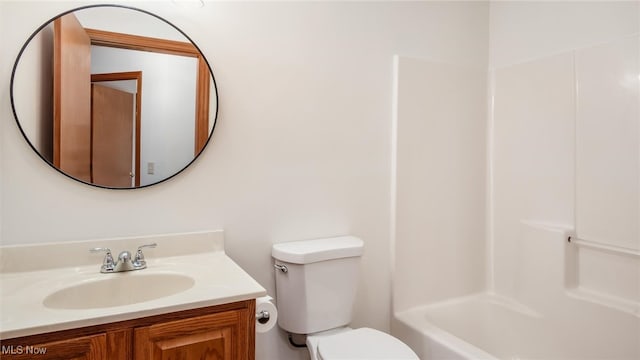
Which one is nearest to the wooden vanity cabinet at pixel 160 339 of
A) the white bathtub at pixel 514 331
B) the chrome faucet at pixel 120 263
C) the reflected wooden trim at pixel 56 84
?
the chrome faucet at pixel 120 263

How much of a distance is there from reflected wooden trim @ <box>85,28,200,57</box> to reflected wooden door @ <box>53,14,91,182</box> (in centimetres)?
4

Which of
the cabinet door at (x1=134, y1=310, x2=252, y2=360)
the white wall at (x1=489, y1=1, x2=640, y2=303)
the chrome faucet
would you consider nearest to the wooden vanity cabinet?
the cabinet door at (x1=134, y1=310, x2=252, y2=360)

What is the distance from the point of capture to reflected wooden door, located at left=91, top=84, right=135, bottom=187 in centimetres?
142

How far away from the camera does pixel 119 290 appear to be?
132 cm

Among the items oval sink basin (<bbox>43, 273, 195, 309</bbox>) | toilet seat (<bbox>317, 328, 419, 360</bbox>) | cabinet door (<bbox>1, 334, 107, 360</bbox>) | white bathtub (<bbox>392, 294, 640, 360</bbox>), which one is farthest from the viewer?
white bathtub (<bbox>392, 294, 640, 360</bbox>)

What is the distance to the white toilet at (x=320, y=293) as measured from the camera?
5.34ft

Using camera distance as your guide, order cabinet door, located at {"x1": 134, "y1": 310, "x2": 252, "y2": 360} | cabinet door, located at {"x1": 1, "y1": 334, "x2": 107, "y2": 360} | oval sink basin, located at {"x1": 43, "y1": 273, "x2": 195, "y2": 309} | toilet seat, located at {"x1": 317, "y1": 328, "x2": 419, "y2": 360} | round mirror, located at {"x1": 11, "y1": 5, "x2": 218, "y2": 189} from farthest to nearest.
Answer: toilet seat, located at {"x1": 317, "y1": 328, "x2": 419, "y2": 360} < round mirror, located at {"x1": 11, "y1": 5, "x2": 218, "y2": 189} < oval sink basin, located at {"x1": 43, "y1": 273, "x2": 195, "y2": 309} < cabinet door, located at {"x1": 134, "y1": 310, "x2": 252, "y2": 360} < cabinet door, located at {"x1": 1, "y1": 334, "x2": 107, "y2": 360}

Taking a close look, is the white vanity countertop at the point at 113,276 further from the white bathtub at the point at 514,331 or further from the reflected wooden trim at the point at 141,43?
the white bathtub at the point at 514,331

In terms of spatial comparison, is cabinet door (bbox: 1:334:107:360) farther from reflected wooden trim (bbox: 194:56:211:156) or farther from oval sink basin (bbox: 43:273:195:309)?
reflected wooden trim (bbox: 194:56:211:156)

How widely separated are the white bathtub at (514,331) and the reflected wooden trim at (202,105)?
1.34 meters

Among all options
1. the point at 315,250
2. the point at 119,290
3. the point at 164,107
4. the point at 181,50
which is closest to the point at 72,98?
A: the point at 164,107

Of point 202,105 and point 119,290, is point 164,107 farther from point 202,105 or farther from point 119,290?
point 119,290

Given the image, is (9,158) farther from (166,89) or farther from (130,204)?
(166,89)

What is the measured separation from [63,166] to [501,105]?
2.27m
